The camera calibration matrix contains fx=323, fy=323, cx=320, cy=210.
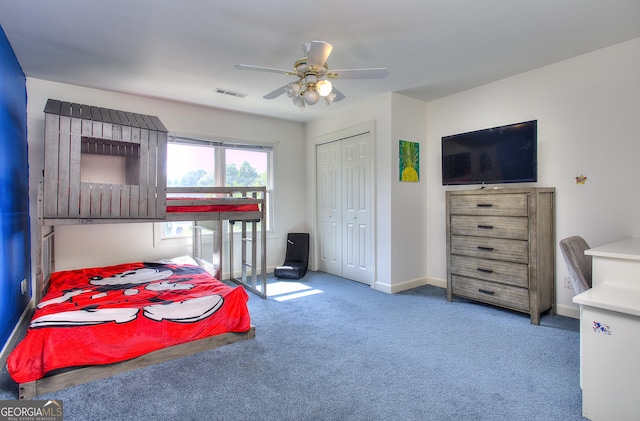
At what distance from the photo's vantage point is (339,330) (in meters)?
2.73

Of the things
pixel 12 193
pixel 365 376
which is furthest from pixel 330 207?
pixel 12 193

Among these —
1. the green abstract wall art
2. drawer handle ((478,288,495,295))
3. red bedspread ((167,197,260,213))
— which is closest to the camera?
red bedspread ((167,197,260,213))

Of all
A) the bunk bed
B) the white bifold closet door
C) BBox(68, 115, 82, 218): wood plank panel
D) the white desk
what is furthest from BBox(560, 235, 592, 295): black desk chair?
BBox(68, 115, 82, 218): wood plank panel

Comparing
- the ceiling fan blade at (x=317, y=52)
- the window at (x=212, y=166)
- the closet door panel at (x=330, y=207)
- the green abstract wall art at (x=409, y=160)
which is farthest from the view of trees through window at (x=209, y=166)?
the ceiling fan blade at (x=317, y=52)

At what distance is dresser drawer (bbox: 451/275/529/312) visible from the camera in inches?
115

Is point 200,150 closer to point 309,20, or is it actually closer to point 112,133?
point 112,133

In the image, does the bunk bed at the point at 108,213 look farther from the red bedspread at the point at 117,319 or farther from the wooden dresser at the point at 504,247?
the wooden dresser at the point at 504,247

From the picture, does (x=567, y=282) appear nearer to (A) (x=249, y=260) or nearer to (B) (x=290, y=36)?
(B) (x=290, y=36)

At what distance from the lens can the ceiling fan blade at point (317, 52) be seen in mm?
1965

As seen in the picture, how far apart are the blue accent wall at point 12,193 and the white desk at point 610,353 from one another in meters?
3.56

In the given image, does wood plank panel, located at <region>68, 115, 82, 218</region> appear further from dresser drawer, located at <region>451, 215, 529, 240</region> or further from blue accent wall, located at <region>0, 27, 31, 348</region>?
dresser drawer, located at <region>451, 215, 529, 240</region>

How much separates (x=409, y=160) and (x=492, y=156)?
0.96m

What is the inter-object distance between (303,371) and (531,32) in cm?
293

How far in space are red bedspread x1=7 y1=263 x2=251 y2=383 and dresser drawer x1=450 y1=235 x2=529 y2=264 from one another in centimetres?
224
